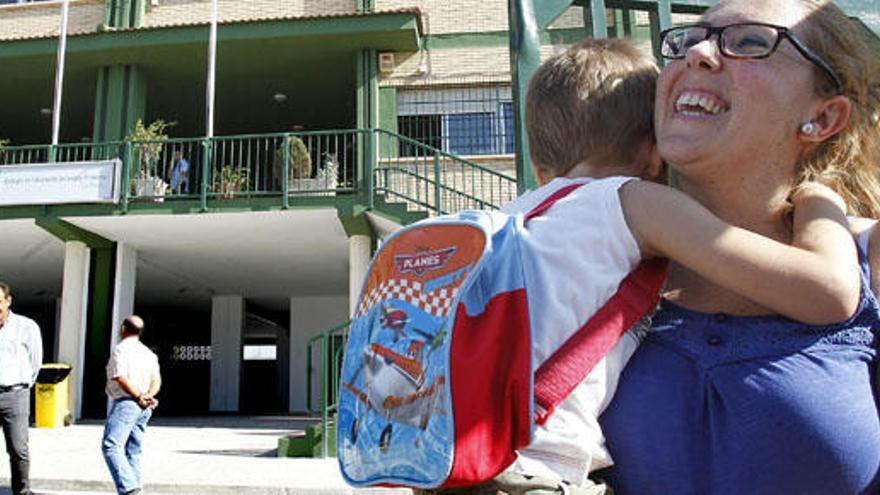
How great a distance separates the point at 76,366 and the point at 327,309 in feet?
25.9

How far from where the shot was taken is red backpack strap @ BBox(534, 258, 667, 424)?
1.16 metres

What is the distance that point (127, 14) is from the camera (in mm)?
16359

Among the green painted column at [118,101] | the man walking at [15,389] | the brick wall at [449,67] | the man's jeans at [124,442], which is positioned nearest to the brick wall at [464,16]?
the brick wall at [449,67]

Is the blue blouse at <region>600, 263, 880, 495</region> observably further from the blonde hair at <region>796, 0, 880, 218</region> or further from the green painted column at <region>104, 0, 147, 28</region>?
the green painted column at <region>104, 0, 147, 28</region>

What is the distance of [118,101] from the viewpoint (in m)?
15.6

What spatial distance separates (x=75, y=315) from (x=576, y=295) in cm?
1576

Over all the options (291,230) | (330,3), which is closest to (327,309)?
(291,230)

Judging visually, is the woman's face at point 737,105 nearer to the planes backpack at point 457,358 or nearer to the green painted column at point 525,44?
the planes backpack at point 457,358

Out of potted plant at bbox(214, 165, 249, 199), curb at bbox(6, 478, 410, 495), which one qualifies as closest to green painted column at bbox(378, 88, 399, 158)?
potted plant at bbox(214, 165, 249, 199)

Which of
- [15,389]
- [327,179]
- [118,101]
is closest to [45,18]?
[118,101]

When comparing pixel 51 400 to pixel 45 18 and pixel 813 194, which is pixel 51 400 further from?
pixel 813 194

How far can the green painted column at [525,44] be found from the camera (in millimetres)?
2271

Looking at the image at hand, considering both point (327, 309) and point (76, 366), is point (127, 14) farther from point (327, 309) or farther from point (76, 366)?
point (327, 309)

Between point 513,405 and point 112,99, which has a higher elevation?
point 112,99
